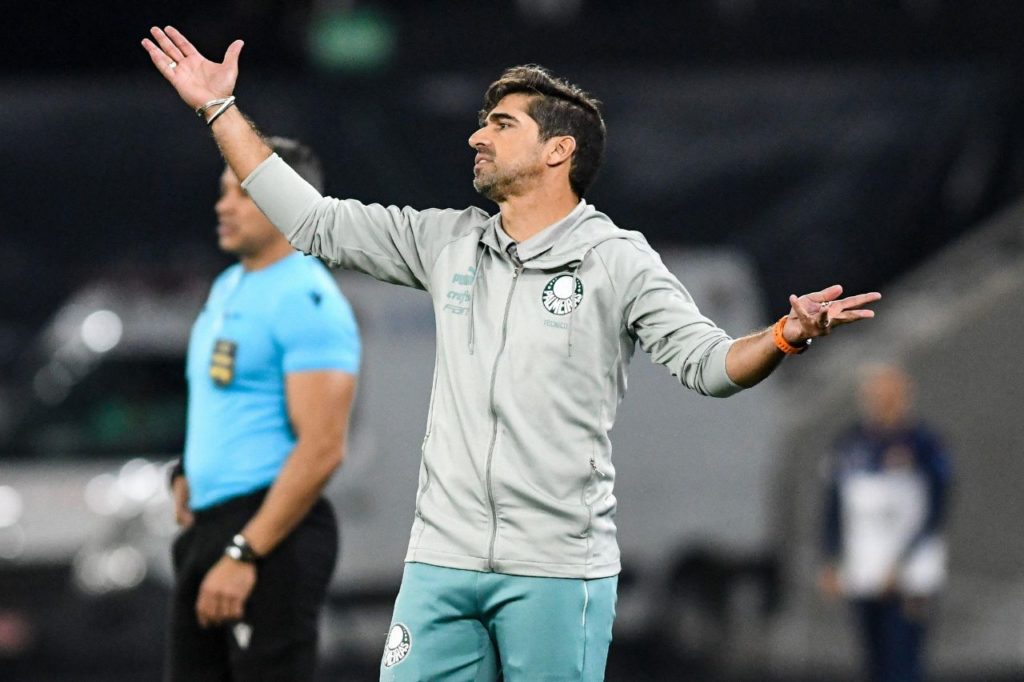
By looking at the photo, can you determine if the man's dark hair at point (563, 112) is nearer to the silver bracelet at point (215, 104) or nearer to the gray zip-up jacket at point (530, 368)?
the gray zip-up jacket at point (530, 368)

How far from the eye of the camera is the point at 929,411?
585 inches

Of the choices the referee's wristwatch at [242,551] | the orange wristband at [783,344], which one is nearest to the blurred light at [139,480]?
the referee's wristwatch at [242,551]

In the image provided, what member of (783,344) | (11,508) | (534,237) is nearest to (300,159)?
(534,237)

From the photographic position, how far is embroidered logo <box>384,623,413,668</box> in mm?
4426

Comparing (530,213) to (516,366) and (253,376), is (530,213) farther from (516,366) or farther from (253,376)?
(253,376)

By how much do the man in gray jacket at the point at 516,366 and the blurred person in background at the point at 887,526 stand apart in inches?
218

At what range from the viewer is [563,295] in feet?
14.5

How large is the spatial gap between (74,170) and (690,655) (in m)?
7.14

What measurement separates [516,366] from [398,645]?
70 cm

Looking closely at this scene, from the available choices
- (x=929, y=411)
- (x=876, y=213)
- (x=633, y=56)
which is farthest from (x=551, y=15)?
(x=929, y=411)

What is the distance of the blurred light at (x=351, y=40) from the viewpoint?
17.0m

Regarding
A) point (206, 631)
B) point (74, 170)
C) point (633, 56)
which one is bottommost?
point (206, 631)

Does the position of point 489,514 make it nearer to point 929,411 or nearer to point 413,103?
point 929,411

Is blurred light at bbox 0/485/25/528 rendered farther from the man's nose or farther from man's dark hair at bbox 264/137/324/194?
the man's nose
